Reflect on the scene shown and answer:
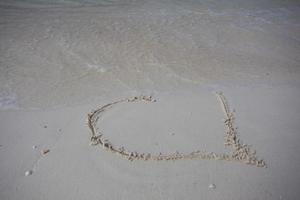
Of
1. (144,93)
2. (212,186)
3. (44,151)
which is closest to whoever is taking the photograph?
(212,186)

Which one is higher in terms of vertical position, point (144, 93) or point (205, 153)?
point (144, 93)

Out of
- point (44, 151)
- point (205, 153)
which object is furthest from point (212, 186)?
point (44, 151)

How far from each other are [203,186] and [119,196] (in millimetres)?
691

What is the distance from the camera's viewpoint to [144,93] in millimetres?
3520

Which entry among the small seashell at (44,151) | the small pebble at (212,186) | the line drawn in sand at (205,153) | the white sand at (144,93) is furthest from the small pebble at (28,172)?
the small pebble at (212,186)

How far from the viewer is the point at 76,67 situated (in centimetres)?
403

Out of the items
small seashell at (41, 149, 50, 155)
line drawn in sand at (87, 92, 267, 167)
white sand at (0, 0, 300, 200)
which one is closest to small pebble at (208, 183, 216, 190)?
white sand at (0, 0, 300, 200)

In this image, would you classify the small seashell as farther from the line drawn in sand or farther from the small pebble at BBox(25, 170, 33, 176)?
the line drawn in sand

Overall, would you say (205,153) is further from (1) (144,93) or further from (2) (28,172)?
(2) (28,172)

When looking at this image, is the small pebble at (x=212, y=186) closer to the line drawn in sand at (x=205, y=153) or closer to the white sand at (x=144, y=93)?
the white sand at (x=144, y=93)

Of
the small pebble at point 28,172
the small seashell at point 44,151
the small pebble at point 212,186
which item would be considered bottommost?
the small pebble at point 28,172

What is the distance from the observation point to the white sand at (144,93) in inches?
93.2

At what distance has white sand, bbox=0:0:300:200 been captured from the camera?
2.37 meters

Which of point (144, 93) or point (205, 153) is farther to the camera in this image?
point (144, 93)
